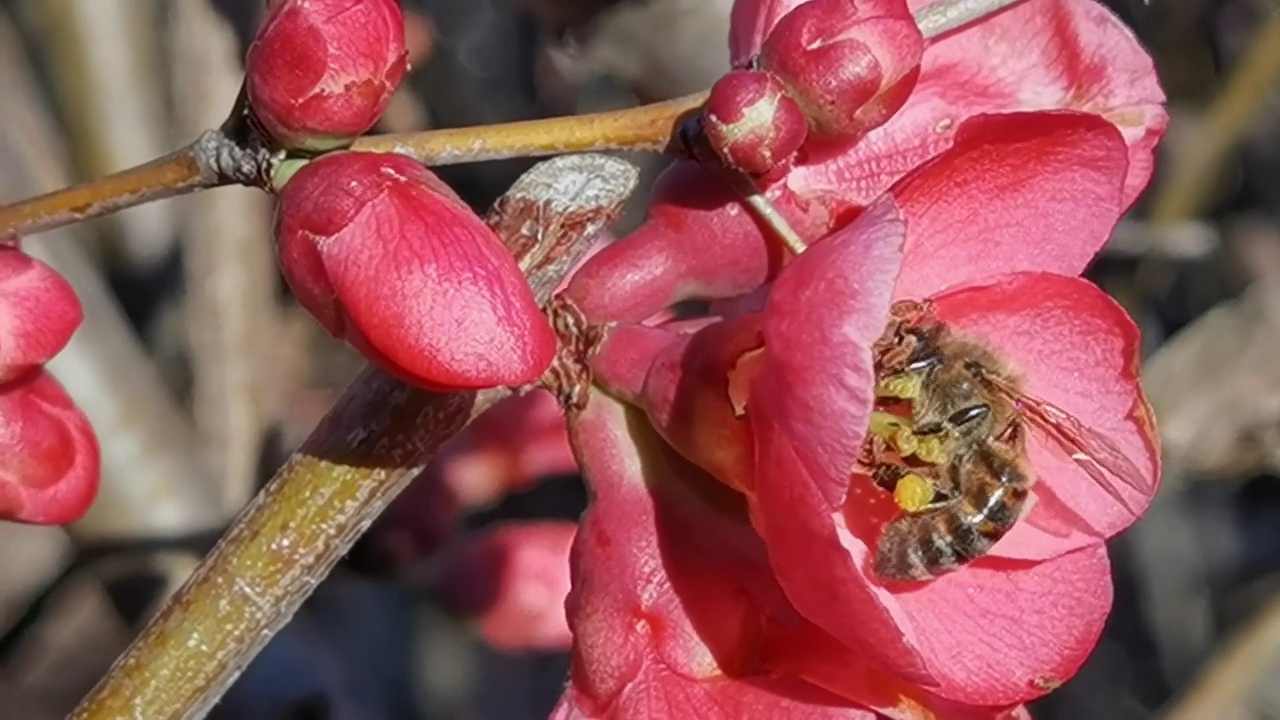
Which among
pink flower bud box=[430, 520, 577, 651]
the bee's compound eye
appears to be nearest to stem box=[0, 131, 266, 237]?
the bee's compound eye

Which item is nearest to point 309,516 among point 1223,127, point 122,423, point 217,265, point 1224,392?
point 122,423

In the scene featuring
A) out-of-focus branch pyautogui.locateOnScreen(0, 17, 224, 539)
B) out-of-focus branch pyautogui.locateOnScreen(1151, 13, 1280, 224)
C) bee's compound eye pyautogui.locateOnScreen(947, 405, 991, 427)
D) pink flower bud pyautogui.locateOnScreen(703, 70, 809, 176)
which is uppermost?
pink flower bud pyautogui.locateOnScreen(703, 70, 809, 176)

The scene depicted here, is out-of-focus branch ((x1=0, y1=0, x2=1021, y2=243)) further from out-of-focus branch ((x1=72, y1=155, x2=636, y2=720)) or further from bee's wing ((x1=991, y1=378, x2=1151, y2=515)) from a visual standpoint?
bee's wing ((x1=991, y1=378, x2=1151, y2=515))

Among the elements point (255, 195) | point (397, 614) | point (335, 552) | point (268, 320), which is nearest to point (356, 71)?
point (335, 552)

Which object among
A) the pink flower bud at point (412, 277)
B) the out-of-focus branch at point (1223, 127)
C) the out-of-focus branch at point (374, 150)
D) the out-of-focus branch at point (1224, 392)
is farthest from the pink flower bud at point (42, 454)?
the out-of-focus branch at point (1223, 127)

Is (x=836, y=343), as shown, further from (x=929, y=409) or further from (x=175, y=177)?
(x=175, y=177)

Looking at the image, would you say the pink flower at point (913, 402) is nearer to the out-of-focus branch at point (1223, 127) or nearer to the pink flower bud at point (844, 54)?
the pink flower bud at point (844, 54)
